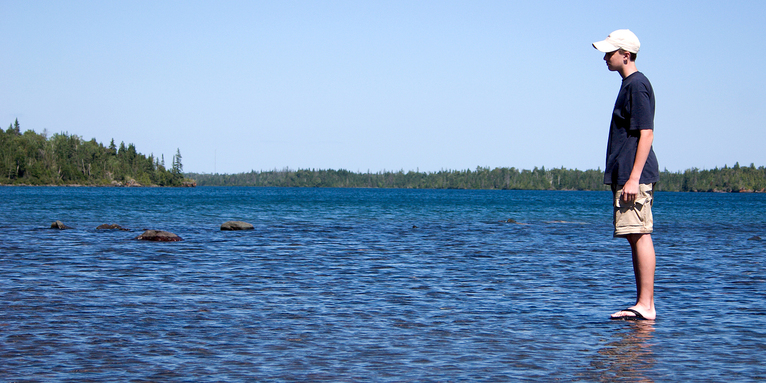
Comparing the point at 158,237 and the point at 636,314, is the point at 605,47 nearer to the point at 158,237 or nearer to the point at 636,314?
the point at 636,314

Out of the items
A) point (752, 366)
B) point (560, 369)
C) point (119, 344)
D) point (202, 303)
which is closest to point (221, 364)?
point (119, 344)

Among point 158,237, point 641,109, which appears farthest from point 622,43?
point 158,237

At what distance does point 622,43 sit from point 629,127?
3.21 ft

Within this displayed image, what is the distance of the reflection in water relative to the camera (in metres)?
5.71

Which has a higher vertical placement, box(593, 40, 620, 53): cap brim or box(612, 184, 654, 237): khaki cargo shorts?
box(593, 40, 620, 53): cap brim

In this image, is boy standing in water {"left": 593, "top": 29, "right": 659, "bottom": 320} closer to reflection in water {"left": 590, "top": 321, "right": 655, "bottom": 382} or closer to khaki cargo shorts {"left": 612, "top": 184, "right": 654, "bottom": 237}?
khaki cargo shorts {"left": 612, "top": 184, "right": 654, "bottom": 237}

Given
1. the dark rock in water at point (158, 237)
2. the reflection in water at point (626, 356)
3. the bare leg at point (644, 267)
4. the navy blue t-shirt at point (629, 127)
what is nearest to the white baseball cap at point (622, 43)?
the navy blue t-shirt at point (629, 127)

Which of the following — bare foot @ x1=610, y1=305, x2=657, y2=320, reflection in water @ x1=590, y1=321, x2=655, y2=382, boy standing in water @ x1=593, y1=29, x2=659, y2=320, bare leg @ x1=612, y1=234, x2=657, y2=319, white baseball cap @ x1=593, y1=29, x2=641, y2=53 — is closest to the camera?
reflection in water @ x1=590, y1=321, x2=655, y2=382

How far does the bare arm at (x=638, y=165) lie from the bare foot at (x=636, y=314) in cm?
146

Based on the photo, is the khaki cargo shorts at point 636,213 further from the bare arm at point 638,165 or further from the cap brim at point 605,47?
the cap brim at point 605,47

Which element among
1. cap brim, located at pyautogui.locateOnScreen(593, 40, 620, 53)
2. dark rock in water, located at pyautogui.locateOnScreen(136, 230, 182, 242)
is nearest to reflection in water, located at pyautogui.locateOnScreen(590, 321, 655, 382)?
cap brim, located at pyautogui.locateOnScreen(593, 40, 620, 53)

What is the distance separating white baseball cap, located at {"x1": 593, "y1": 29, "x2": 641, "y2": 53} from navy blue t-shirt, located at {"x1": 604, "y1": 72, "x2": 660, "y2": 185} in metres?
0.32

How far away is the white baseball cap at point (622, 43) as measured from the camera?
7.88m

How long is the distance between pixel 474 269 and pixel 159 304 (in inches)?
284
